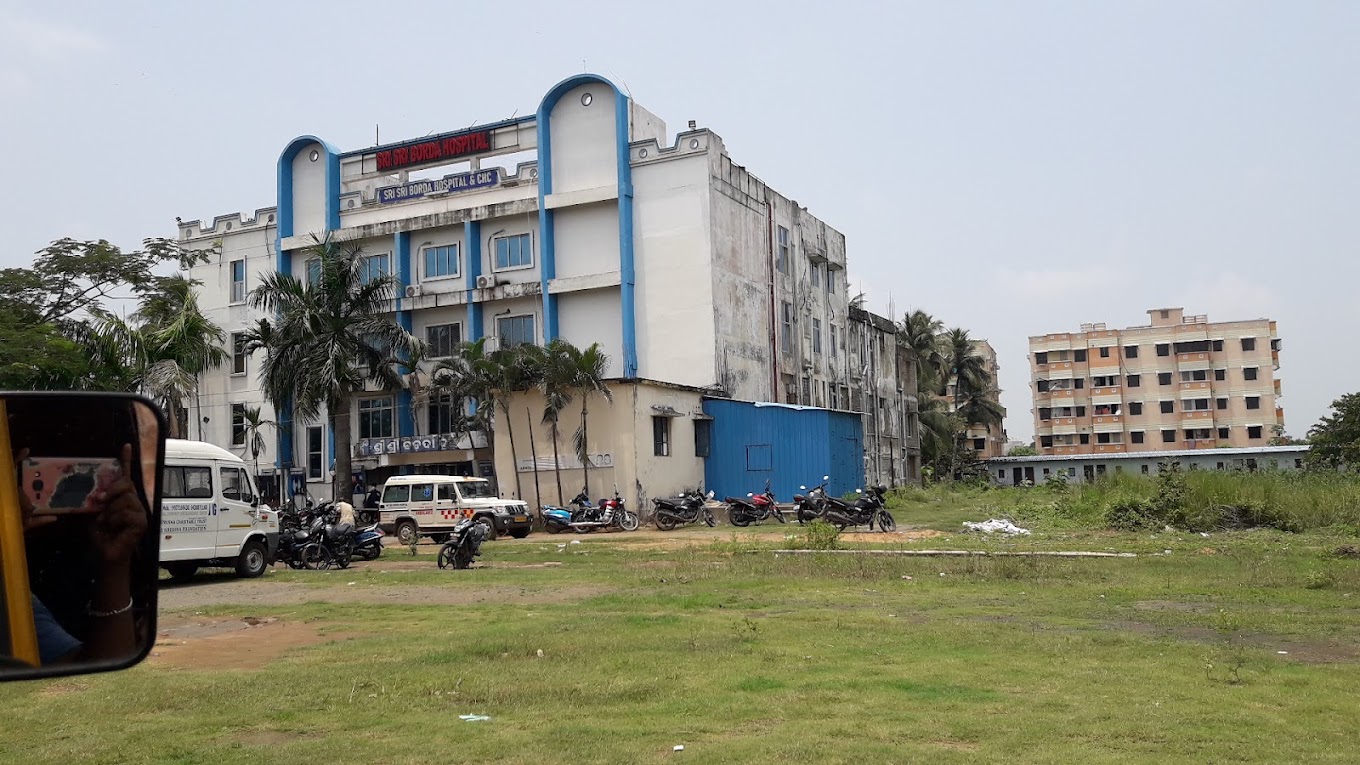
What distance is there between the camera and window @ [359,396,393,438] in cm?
4450

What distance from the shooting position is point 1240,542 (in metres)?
20.4

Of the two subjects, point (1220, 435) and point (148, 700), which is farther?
point (1220, 435)

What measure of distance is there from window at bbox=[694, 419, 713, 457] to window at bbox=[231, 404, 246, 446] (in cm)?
2001

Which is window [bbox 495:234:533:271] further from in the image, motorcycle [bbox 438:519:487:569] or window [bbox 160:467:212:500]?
window [bbox 160:467:212:500]

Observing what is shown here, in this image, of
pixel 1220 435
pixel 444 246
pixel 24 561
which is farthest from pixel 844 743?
pixel 1220 435

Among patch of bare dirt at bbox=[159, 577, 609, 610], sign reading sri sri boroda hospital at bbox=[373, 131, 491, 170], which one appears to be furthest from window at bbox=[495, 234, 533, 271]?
patch of bare dirt at bbox=[159, 577, 609, 610]

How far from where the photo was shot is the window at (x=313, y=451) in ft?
150

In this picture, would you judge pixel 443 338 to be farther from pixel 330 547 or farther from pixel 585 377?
pixel 330 547

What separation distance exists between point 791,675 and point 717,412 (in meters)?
30.8

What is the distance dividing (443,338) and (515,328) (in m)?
3.33

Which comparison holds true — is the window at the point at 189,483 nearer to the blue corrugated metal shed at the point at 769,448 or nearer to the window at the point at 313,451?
the blue corrugated metal shed at the point at 769,448

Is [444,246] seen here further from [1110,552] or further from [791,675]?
[791,675]

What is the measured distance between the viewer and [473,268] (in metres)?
43.3

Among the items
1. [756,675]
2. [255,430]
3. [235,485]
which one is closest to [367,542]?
[235,485]
